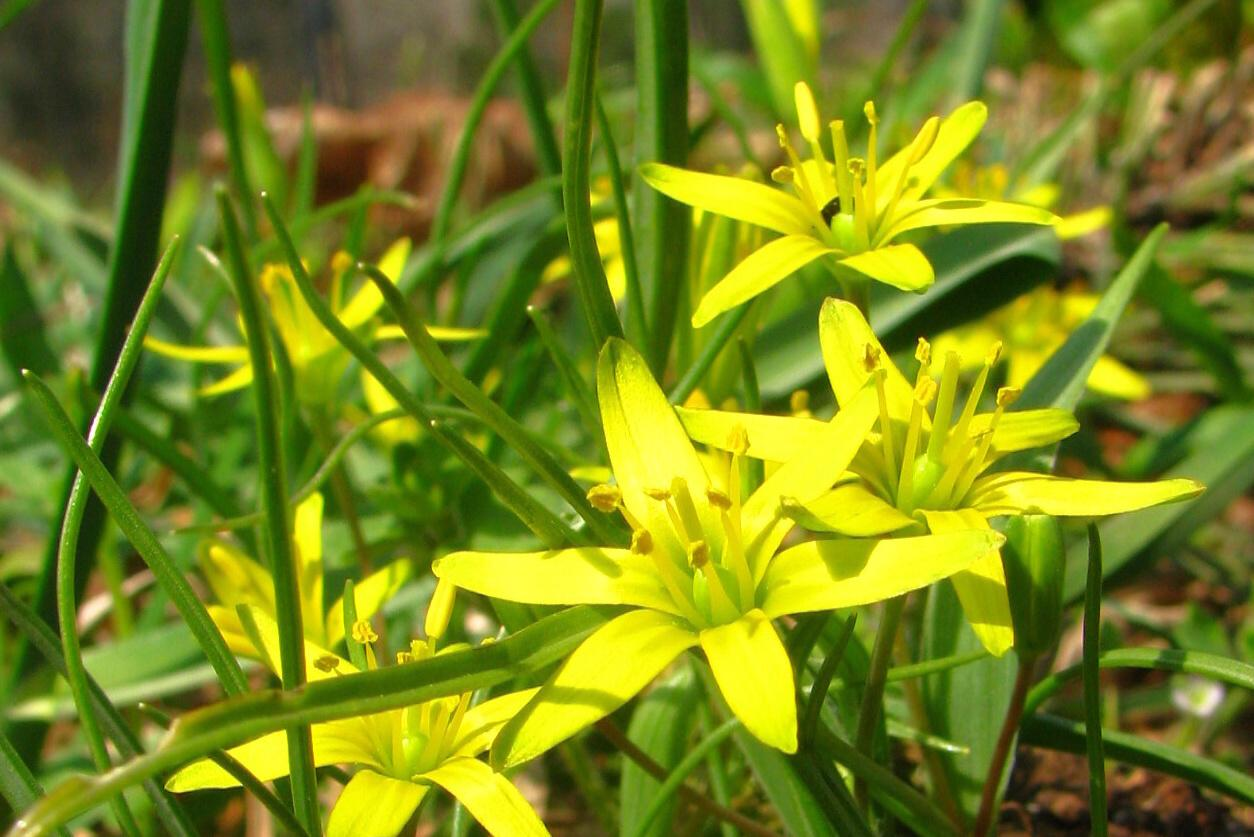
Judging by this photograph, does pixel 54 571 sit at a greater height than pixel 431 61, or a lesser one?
lesser

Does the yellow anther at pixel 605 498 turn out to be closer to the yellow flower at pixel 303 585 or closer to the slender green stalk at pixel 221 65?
the yellow flower at pixel 303 585

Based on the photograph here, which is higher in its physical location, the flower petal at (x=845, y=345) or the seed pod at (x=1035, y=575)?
the flower petal at (x=845, y=345)

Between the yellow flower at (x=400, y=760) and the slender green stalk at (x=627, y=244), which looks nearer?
the yellow flower at (x=400, y=760)

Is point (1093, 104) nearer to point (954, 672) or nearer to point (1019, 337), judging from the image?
point (1019, 337)

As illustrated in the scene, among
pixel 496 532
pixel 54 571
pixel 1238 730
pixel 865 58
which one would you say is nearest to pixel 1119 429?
pixel 1238 730

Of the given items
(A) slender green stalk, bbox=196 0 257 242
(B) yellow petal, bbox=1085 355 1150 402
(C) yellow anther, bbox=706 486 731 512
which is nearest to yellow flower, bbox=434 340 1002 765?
(C) yellow anther, bbox=706 486 731 512

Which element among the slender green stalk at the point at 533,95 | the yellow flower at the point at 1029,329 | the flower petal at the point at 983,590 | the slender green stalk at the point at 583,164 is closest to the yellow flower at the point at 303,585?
the slender green stalk at the point at 583,164
